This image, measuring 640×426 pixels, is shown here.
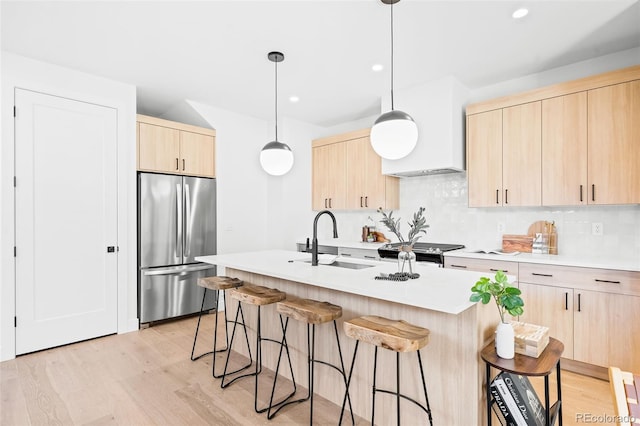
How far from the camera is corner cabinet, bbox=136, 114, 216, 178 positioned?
154 inches

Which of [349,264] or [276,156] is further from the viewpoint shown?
[276,156]

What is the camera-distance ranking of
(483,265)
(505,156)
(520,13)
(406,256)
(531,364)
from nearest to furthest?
(531,364) → (406,256) → (520,13) → (483,265) → (505,156)

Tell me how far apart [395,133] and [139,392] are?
104 inches

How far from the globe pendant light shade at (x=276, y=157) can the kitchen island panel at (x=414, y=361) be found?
117cm

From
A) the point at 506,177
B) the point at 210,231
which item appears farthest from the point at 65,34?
the point at 506,177

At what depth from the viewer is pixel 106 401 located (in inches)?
92.7

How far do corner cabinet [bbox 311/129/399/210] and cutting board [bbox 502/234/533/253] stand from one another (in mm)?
1411

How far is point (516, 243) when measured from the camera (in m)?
3.50

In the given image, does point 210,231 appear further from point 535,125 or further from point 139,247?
point 535,125

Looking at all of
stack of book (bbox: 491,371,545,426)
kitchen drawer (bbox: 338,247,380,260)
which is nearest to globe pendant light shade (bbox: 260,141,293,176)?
kitchen drawer (bbox: 338,247,380,260)

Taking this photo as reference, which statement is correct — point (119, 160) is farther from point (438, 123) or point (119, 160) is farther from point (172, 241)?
point (438, 123)


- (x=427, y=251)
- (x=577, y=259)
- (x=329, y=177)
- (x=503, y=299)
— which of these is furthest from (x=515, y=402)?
(x=329, y=177)

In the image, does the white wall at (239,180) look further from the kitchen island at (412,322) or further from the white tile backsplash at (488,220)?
the kitchen island at (412,322)

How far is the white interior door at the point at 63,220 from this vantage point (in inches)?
123
